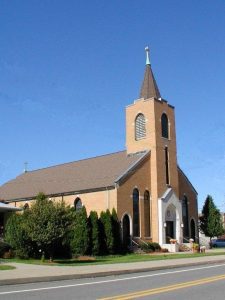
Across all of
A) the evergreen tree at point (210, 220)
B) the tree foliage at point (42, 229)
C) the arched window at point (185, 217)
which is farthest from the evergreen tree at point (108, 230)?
the evergreen tree at point (210, 220)

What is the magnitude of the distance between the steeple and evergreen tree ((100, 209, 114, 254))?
572 inches

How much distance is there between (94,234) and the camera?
3497 centimetres

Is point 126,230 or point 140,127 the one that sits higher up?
point 140,127

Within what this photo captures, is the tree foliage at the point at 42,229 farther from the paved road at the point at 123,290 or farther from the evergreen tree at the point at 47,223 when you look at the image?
the paved road at the point at 123,290

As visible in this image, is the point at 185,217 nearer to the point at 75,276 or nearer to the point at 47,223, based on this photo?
the point at 47,223

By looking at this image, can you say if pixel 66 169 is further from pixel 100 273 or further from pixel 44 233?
pixel 100 273

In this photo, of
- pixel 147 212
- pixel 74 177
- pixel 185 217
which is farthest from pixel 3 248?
pixel 185 217

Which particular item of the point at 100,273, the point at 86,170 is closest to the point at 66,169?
the point at 86,170

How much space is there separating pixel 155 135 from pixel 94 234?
12.4 metres

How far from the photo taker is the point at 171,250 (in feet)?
129

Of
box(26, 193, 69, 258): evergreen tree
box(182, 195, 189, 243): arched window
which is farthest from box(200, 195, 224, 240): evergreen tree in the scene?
box(26, 193, 69, 258): evergreen tree

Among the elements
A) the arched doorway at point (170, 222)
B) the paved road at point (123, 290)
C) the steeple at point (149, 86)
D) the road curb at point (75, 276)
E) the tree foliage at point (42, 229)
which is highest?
the steeple at point (149, 86)

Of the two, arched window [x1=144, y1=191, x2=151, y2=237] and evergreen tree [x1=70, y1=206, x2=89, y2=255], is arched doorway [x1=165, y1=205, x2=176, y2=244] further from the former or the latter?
evergreen tree [x1=70, y1=206, x2=89, y2=255]

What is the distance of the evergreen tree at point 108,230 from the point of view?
117 ft
